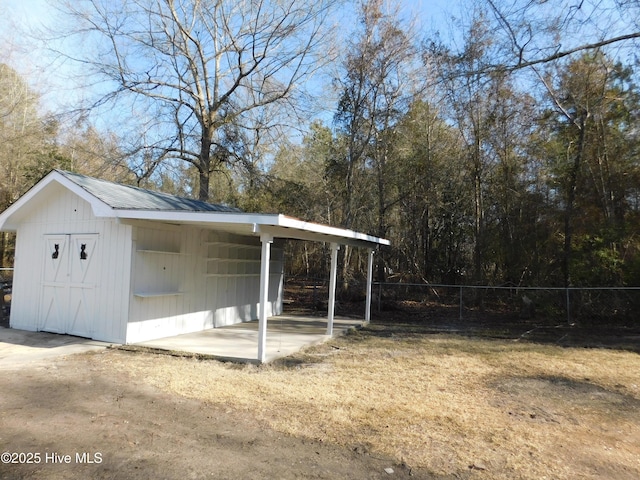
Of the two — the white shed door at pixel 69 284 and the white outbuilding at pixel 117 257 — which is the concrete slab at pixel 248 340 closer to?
the white outbuilding at pixel 117 257

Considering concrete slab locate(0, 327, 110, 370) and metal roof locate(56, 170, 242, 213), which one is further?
metal roof locate(56, 170, 242, 213)

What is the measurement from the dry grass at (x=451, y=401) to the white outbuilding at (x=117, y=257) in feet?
4.41

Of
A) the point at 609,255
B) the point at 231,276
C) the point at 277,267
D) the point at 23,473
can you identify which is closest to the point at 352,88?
the point at 277,267

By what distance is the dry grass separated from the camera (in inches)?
149

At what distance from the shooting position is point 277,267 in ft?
43.4

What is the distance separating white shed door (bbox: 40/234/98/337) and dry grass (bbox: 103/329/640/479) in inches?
72.7

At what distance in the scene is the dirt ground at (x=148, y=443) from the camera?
3307 mm

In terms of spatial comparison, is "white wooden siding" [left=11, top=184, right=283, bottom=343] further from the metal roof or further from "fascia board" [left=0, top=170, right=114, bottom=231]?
the metal roof

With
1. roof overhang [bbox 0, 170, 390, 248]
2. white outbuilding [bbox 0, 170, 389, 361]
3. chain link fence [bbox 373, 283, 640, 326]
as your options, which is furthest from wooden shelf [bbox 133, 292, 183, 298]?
chain link fence [bbox 373, 283, 640, 326]

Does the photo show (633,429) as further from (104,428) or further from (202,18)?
(202,18)

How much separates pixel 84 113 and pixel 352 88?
9.11 m

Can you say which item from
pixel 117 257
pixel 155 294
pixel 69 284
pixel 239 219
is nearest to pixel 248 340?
pixel 155 294

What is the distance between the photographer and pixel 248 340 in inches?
350

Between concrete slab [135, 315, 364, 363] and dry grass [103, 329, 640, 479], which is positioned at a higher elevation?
concrete slab [135, 315, 364, 363]
